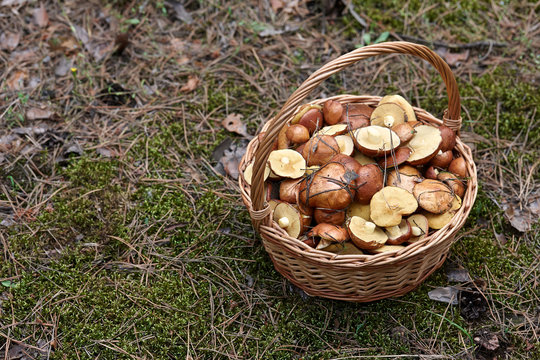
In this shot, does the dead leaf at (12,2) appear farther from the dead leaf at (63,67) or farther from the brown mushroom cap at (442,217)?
the brown mushroom cap at (442,217)

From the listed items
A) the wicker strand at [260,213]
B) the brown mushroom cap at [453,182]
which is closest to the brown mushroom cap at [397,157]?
the brown mushroom cap at [453,182]

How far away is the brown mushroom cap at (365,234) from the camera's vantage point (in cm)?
227

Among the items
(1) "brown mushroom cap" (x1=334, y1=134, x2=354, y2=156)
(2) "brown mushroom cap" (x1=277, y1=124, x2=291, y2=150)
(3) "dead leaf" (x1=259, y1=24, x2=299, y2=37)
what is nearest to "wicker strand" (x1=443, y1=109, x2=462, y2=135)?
(1) "brown mushroom cap" (x1=334, y1=134, x2=354, y2=156)

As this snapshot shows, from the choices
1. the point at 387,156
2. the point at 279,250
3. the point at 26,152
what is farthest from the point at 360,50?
the point at 26,152

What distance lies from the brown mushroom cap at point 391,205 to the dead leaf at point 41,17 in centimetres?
329

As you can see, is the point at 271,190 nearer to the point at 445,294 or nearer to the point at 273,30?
the point at 445,294

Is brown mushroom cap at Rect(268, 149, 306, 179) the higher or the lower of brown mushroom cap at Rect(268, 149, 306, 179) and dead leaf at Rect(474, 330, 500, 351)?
the higher

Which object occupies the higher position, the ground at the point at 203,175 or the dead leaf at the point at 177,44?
the dead leaf at the point at 177,44

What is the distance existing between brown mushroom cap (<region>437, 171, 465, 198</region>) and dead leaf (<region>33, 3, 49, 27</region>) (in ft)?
11.3

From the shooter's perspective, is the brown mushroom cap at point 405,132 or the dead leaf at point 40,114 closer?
the brown mushroom cap at point 405,132

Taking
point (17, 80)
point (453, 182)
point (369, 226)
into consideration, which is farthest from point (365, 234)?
point (17, 80)

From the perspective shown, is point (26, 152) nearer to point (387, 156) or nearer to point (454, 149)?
point (387, 156)

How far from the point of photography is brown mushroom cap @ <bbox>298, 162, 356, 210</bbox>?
2.33m

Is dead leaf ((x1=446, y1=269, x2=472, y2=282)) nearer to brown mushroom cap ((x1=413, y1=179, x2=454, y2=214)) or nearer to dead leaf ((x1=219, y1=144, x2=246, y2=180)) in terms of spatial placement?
brown mushroom cap ((x1=413, y1=179, x2=454, y2=214))
